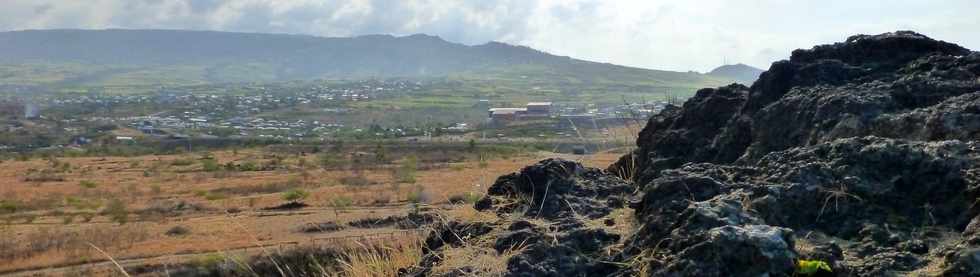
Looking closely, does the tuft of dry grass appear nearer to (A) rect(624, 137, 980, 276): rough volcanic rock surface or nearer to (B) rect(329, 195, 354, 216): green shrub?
(A) rect(624, 137, 980, 276): rough volcanic rock surface

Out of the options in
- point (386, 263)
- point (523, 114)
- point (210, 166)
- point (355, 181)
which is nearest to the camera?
point (386, 263)

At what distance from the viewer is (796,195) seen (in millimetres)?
4141

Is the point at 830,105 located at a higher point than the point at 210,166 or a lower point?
higher

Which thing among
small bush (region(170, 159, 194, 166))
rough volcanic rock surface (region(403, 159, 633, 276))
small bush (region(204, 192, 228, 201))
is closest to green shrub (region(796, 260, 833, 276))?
rough volcanic rock surface (region(403, 159, 633, 276))

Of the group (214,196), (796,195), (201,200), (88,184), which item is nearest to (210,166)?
(88,184)

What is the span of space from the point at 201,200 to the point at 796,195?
3012 centimetres

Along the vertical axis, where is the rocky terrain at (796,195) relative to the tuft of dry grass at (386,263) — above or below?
above

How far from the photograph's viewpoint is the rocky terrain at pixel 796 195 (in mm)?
3654

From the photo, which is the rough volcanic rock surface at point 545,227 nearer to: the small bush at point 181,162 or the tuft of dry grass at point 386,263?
the tuft of dry grass at point 386,263

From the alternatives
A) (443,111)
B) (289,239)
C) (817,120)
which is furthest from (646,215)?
(443,111)

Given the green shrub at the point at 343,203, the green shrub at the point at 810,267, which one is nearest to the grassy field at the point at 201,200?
the green shrub at the point at 343,203

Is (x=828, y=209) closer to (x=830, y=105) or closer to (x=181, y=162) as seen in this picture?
(x=830, y=105)

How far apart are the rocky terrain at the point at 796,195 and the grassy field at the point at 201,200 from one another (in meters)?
0.85

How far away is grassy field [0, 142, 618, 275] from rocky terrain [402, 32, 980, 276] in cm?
85
